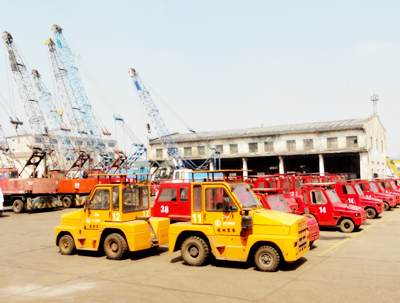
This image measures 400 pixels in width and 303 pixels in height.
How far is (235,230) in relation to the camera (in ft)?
31.9

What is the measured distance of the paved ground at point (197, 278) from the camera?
7730 mm

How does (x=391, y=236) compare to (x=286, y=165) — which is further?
(x=286, y=165)

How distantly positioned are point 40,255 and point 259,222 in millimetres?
7419

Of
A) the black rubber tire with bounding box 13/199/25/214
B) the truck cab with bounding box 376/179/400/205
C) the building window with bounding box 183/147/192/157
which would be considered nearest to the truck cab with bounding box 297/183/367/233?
the truck cab with bounding box 376/179/400/205

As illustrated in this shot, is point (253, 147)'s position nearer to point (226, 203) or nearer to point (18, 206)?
point (18, 206)

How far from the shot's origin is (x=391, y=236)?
14.8 metres

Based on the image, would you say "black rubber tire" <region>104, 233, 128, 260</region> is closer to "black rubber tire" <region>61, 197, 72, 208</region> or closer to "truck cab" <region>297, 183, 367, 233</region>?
"truck cab" <region>297, 183, 367, 233</region>

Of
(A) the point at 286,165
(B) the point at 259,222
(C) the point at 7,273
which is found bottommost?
(C) the point at 7,273

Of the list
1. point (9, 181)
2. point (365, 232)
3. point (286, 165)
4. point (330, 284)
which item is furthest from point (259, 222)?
point (286, 165)

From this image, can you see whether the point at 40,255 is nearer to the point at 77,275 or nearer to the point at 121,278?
the point at 77,275

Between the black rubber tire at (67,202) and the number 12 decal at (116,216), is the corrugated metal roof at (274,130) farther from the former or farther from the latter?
the number 12 decal at (116,216)

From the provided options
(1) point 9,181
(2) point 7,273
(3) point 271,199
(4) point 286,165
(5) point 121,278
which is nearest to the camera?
(5) point 121,278

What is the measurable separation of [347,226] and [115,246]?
9773mm

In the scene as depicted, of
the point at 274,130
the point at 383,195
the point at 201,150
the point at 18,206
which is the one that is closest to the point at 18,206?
the point at 18,206
